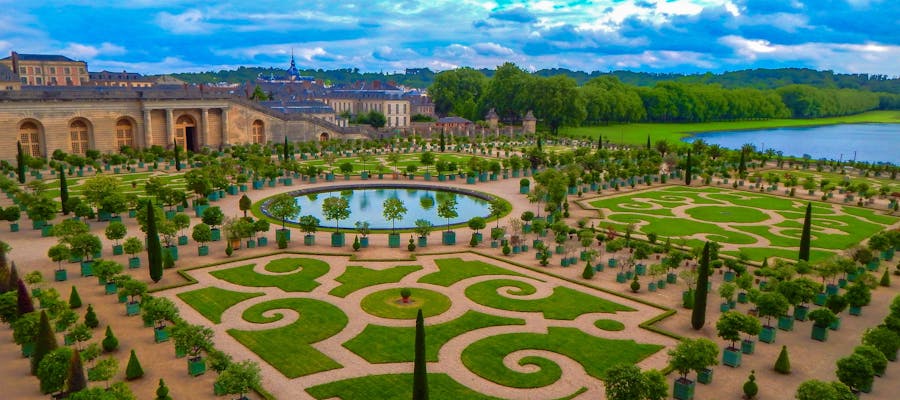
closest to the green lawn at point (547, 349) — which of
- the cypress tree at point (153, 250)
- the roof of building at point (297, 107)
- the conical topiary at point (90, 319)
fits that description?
the conical topiary at point (90, 319)

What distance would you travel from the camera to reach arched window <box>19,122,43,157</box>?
77.3m

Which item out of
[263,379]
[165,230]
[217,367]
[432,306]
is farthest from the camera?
[165,230]

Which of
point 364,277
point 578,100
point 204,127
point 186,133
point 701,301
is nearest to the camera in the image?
point 701,301

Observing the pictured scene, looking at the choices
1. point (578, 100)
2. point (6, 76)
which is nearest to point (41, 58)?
point (6, 76)

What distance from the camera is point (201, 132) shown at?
302 ft

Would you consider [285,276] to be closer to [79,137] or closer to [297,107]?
[79,137]

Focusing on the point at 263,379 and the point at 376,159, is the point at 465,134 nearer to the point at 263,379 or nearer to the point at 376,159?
the point at 376,159

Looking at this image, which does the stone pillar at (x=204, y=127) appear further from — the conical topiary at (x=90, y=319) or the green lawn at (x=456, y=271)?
the conical topiary at (x=90, y=319)

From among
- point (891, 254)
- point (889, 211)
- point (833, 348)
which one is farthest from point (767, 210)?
point (833, 348)

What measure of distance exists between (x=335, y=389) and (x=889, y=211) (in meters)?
55.1

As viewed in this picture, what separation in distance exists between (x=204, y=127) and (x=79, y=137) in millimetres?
16062

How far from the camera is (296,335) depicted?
27203 mm

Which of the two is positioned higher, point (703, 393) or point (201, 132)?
point (201, 132)

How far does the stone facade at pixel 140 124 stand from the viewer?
76.7 m
